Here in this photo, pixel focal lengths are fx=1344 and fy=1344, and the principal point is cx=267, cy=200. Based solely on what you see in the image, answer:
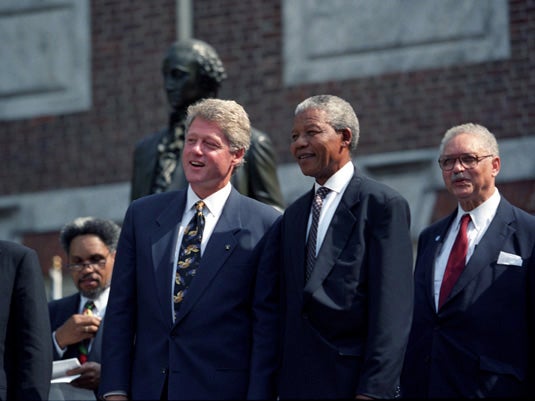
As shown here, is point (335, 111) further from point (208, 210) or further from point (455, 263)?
point (455, 263)

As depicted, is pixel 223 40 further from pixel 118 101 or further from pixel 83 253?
pixel 83 253

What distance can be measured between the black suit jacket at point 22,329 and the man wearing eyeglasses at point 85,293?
3.86 ft

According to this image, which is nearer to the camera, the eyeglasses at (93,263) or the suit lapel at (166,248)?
the suit lapel at (166,248)

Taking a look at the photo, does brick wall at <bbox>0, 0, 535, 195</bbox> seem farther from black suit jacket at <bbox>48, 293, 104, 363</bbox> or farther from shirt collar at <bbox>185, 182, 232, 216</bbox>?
shirt collar at <bbox>185, 182, 232, 216</bbox>

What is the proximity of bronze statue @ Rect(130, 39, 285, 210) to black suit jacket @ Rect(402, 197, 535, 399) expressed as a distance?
1.62 metres

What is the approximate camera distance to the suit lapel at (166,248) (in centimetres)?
559

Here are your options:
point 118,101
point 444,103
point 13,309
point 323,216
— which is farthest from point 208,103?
point 118,101

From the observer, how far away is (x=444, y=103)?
11.4m

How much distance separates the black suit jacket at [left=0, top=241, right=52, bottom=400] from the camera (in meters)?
5.88

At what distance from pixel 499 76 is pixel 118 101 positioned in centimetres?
354

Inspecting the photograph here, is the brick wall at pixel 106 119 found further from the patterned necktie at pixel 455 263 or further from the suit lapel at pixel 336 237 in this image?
the suit lapel at pixel 336 237

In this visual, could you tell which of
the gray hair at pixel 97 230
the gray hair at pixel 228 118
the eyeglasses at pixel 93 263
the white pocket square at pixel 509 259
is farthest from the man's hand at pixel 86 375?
the white pocket square at pixel 509 259

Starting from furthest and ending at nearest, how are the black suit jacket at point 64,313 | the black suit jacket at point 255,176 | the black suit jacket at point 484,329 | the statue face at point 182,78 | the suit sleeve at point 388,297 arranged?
the statue face at point 182,78, the black suit jacket at point 255,176, the black suit jacket at point 64,313, the black suit jacket at point 484,329, the suit sleeve at point 388,297

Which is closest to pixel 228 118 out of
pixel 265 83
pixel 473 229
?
pixel 473 229
